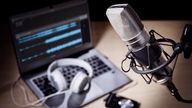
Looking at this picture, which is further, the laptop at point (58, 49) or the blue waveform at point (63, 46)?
the blue waveform at point (63, 46)

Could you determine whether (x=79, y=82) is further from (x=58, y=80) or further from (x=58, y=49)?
(x=58, y=49)

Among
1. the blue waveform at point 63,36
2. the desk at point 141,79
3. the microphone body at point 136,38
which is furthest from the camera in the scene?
the blue waveform at point 63,36

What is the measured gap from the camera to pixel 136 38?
0.66 meters

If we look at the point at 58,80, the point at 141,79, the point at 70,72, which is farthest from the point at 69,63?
the point at 141,79

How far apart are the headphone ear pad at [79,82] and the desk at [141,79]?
6 centimetres

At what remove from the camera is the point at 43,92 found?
1.16 m

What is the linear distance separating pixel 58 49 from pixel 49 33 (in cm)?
7

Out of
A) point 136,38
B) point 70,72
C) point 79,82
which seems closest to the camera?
point 136,38

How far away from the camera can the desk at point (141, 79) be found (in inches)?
44.1

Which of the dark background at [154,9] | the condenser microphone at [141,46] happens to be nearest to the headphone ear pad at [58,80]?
the condenser microphone at [141,46]

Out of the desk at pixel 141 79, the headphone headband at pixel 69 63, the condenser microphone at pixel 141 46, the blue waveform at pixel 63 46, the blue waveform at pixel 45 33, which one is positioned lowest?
the desk at pixel 141 79

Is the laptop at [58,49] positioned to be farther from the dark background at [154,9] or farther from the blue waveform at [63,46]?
the dark background at [154,9]

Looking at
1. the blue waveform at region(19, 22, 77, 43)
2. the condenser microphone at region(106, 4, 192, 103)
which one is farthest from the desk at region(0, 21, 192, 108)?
the condenser microphone at region(106, 4, 192, 103)

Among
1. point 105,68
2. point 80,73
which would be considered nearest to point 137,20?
point 80,73
